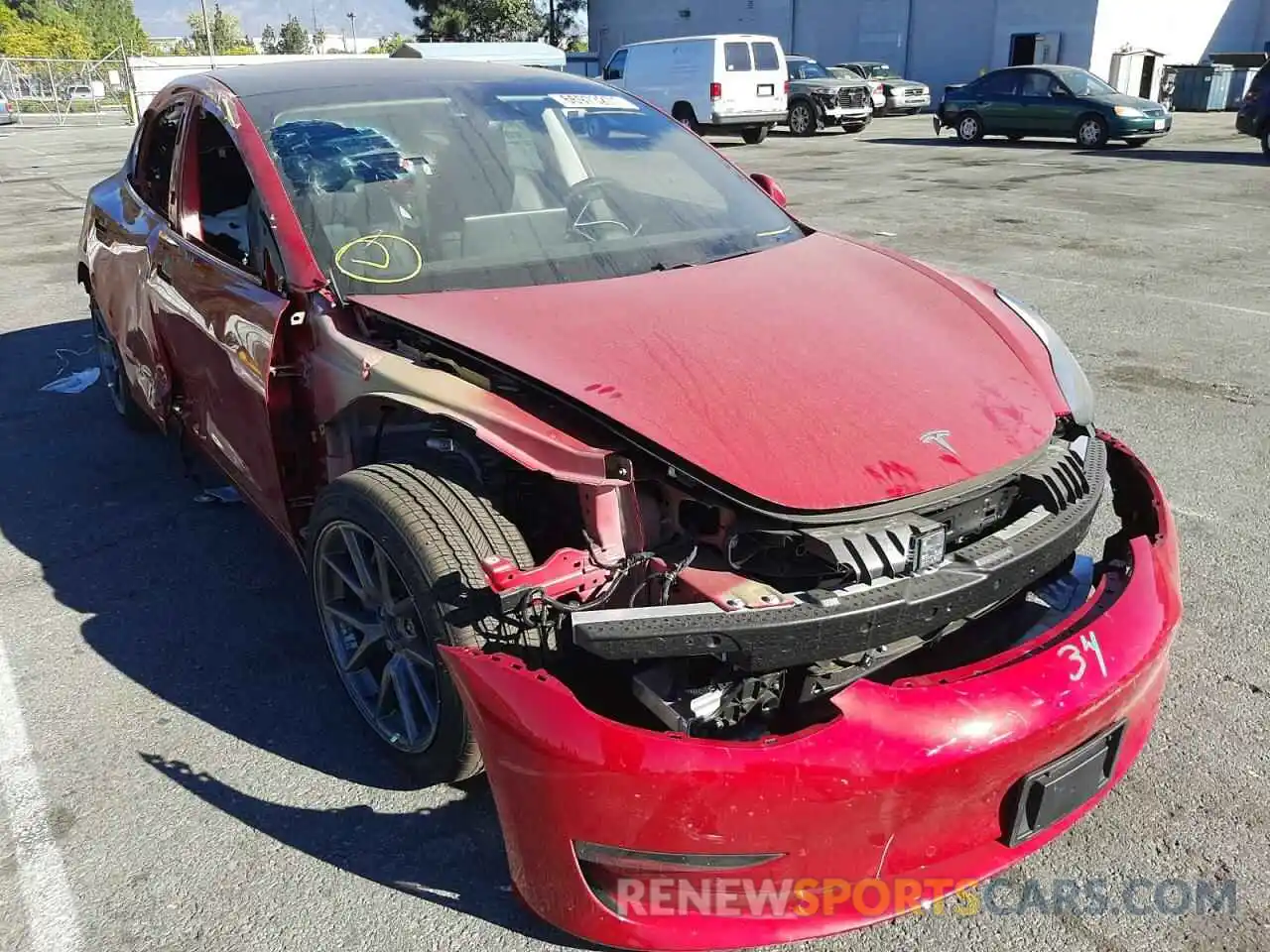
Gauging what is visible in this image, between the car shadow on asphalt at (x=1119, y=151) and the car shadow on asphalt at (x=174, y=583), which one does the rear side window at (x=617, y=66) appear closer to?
the car shadow on asphalt at (x=1119, y=151)

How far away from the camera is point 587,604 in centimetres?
227

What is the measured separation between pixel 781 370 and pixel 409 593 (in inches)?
41.6

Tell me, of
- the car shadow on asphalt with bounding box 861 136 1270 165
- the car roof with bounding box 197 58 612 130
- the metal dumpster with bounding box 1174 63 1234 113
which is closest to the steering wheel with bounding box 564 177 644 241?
the car roof with bounding box 197 58 612 130

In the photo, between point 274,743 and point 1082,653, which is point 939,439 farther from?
point 274,743

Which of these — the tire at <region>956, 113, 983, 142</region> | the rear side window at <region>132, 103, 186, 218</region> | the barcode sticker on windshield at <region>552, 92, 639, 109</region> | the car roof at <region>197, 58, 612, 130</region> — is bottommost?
the tire at <region>956, 113, 983, 142</region>

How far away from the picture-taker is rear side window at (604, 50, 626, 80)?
2334cm

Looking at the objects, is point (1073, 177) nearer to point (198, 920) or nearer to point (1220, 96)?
point (198, 920)

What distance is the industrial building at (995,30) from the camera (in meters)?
32.0

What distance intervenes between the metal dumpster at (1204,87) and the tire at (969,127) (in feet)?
42.5

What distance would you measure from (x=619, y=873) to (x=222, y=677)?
5.75ft

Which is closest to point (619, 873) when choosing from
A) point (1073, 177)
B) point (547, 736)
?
point (547, 736)

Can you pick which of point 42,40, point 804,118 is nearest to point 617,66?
point 804,118

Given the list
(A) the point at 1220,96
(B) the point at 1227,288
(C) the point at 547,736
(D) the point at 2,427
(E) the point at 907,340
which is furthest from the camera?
(A) the point at 1220,96

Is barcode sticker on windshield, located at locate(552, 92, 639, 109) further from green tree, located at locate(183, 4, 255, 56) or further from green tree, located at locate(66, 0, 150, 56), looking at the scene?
green tree, located at locate(183, 4, 255, 56)
